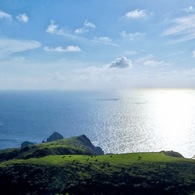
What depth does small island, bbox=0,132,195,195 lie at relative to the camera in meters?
71.1

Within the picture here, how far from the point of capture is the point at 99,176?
76.3m

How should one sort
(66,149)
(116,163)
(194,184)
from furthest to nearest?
(66,149), (116,163), (194,184)

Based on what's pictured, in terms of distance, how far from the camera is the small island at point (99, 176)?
233 ft

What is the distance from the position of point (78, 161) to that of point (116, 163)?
41.2 feet

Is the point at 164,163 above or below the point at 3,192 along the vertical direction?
above


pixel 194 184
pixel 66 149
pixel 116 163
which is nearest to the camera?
pixel 194 184

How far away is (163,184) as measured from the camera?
72.2 metres

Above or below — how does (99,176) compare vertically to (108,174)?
below

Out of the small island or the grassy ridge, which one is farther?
→ the grassy ridge

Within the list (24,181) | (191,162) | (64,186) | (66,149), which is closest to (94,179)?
(64,186)

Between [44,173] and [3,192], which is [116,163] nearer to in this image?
[44,173]

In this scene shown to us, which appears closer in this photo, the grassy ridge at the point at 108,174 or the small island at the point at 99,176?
the small island at the point at 99,176

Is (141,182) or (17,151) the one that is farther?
(17,151)

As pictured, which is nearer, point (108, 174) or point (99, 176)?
Result: point (99, 176)
